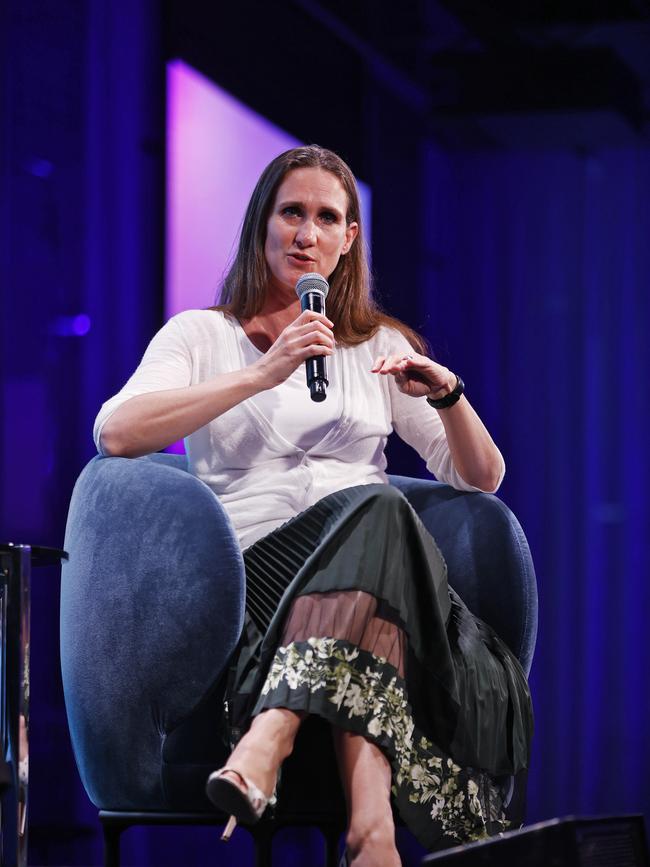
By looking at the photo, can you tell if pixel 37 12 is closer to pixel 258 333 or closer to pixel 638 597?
pixel 258 333

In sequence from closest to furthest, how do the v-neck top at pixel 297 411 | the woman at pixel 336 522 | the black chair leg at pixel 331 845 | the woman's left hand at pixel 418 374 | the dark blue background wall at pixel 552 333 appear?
the woman at pixel 336 522, the woman's left hand at pixel 418 374, the v-neck top at pixel 297 411, the black chair leg at pixel 331 845, the dark blue background wall at pixel 552 333

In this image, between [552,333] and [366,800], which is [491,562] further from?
[552,333]

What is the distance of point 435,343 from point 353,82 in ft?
2.73

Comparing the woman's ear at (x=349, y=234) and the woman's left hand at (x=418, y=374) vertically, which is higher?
the woman's ear at (x=349, y=234)

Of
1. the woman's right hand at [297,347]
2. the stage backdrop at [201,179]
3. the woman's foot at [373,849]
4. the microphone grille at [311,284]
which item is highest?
the stage backdrop at [201,179]

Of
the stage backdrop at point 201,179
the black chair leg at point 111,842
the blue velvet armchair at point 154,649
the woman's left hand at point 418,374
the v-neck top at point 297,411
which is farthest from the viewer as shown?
the stage backdrop at point 201,179

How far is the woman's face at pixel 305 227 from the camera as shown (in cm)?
210

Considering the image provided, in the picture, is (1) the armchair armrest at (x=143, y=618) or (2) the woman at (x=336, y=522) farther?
(1) the armchair armrest at (x=143, y=618)

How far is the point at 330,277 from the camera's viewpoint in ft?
7.39

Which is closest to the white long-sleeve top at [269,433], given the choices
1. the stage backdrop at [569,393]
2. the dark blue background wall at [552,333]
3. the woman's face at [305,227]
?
the woman's face at [305,227]

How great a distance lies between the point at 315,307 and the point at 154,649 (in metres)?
0.57

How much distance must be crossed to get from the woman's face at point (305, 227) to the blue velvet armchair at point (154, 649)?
50 centimetres

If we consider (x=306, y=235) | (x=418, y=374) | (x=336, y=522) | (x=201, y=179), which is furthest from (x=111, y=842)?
(x=201, y=179)

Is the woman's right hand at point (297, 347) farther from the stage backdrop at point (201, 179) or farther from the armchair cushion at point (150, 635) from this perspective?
the stage backdrop at point (201, 179)
